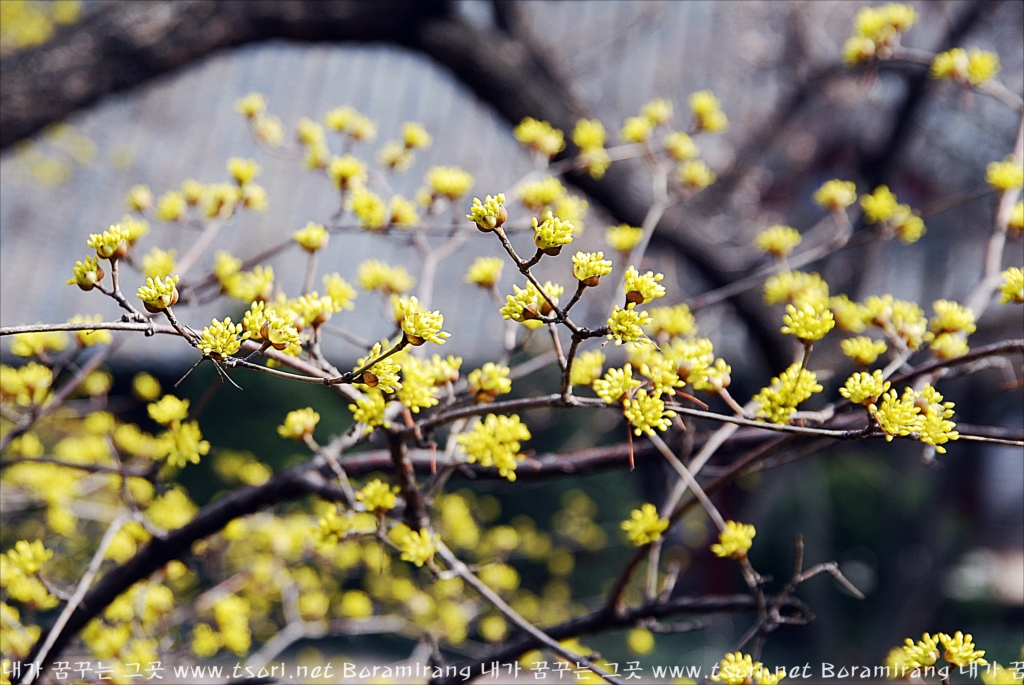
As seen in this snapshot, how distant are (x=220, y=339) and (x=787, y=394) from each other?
0.63 metres

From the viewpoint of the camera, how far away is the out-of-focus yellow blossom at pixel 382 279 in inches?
48.0

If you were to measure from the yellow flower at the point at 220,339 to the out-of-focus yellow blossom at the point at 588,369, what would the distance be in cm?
43

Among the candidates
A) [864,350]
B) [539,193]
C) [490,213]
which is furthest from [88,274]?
[864,350]

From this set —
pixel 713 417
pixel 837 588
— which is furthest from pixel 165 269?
pixel 837 588

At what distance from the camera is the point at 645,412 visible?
0.77m

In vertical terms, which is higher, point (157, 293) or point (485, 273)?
point (485, 273)

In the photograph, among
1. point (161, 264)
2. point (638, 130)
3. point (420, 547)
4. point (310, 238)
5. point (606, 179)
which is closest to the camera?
point (420, 547)

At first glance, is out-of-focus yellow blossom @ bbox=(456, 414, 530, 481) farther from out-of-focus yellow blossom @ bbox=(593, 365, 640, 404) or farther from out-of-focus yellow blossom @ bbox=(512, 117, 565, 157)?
out-of-focus yellow blossom @ bbox=(512, 117, 565, 157)

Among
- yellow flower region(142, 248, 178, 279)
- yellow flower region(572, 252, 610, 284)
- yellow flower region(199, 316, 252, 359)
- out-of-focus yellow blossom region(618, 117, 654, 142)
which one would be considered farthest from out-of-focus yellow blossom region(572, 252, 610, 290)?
out-of-focus yellow blossom region(618, 117, 654, 142)

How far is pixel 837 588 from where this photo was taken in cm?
535

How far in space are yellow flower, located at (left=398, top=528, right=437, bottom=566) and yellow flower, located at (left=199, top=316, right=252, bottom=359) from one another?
342 millimetres

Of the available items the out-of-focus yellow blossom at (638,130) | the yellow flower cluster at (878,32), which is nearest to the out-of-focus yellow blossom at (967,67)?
the yellow flower cluster at (878,32)

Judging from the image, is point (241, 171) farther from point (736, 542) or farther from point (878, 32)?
point (878, 32)

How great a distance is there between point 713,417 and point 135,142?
16.9 feet
